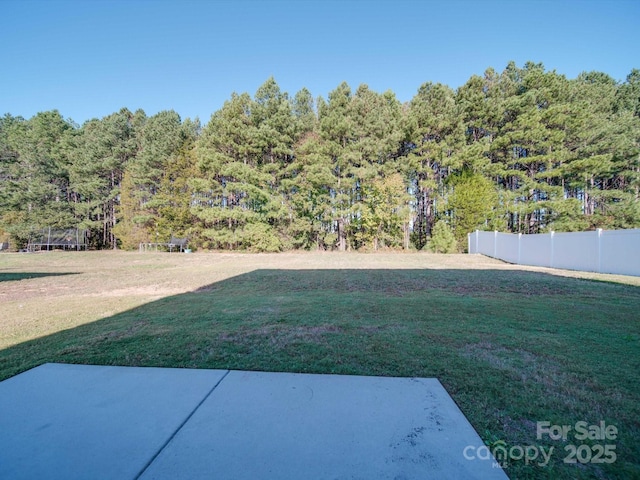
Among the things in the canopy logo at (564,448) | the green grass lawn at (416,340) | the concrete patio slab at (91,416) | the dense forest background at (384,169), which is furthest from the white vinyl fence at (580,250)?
the concrete patio slab at (91,416)

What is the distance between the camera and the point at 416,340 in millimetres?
3316

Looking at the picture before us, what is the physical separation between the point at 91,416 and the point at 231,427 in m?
0.95

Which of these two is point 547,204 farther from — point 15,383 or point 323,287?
point 15,383

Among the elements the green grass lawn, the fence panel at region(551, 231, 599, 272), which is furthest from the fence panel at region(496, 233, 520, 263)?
the green grass lawn

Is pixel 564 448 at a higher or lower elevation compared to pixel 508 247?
higher

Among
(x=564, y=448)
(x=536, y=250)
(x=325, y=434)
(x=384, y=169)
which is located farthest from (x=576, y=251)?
(x=384, y=169)

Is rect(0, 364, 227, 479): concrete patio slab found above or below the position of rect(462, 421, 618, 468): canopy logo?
above

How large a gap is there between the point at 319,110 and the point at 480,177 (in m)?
13.4

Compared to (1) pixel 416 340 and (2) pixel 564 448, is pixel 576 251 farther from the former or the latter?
(2) pixel 564 448

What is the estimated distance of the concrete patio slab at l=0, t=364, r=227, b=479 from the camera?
1.46 m

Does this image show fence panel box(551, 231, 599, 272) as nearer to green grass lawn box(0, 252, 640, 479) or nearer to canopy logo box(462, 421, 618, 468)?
green grass lawn box(0, 252, 640, 479)

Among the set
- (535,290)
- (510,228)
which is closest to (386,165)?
(510,228)

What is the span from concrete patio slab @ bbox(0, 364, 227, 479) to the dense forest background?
65.1 ft

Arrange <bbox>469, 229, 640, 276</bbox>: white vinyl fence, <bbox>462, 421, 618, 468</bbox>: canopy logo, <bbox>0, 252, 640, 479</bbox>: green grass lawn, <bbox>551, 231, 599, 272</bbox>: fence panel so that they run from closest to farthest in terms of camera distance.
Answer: <bbox>462, 421, 618, 468</bbox>: canopy logo < <bbox>0, 252, 640, 479</bbox>: green grass lawn < <bbox>469, 229, 640, 276</bbox>: white vinyl fence < <bbox>551, 231, 599, 272</bbox>: fence panel
